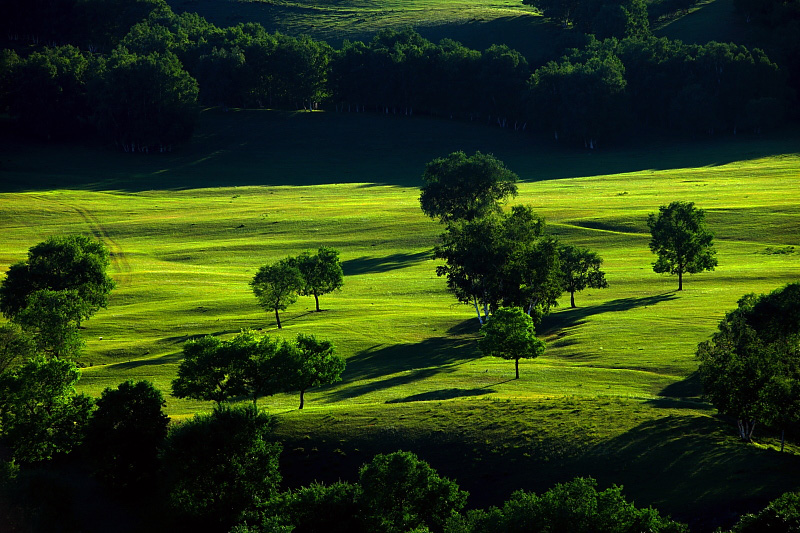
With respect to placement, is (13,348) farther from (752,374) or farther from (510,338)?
(752,374)

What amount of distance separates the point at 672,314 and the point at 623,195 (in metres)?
69.4

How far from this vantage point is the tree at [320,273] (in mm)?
97944

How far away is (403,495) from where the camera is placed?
4822 centimetres

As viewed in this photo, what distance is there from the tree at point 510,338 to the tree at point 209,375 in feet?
69.9

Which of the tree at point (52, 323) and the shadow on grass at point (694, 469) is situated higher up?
the tree at point (52, 323)

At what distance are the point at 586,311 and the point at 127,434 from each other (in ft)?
171

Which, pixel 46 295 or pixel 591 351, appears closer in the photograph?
pixel 591 351

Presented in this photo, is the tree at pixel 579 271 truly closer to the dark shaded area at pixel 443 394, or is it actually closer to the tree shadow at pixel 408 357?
the tree shadow at pixel 408 357

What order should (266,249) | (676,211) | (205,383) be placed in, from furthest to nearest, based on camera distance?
(266,249) < (676,211) < (205,383)

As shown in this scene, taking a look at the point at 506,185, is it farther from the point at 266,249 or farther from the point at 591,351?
the point at 591,351

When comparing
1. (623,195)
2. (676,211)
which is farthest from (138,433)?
(623,195)

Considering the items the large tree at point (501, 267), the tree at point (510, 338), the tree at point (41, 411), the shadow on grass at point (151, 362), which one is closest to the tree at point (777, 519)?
the tree at point (510, 338)

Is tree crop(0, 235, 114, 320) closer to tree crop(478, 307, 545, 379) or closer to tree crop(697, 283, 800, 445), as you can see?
tree crop(478, 307, 545, 379)

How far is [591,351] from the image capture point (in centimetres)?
7600
